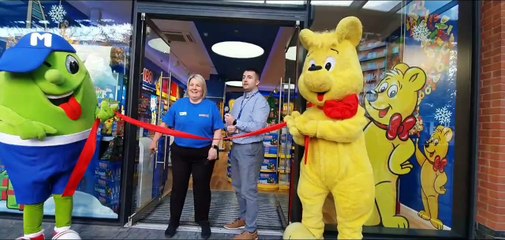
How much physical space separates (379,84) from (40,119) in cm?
280

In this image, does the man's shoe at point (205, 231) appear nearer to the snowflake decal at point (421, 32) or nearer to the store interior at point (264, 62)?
the store interior at point (264, 62)

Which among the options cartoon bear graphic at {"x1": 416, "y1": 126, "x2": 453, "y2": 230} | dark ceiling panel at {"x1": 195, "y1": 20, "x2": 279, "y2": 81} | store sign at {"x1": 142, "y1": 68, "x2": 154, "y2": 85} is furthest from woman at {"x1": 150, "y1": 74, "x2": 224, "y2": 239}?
cartoon bear graphic at {"x1": 416, "y1": 126, "x2": 453, "y2": 230}

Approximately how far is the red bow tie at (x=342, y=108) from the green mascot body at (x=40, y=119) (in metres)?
1.74

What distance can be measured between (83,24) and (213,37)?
290 centimetres

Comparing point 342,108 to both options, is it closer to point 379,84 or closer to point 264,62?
point 379,84

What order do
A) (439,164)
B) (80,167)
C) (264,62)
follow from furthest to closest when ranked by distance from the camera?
1. (264,62)
2. (439,164)
3. (80,167)

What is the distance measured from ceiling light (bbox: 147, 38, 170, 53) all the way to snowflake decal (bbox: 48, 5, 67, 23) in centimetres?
86

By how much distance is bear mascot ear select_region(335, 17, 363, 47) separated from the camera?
2.12 m

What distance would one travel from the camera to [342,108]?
2.09 meters

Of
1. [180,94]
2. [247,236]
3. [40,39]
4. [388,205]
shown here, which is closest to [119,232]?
[247,236]

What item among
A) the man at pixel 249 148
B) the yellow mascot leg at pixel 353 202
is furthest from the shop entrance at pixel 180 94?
the yellow mascot leg at pixel 353 202

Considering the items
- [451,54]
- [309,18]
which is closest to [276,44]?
[309,18]

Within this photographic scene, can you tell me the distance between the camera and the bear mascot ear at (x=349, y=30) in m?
2.12

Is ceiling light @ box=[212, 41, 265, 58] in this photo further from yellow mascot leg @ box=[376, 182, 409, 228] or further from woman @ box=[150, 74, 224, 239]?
yellow mascot leg @ box=[376, 182, 409, 228]
